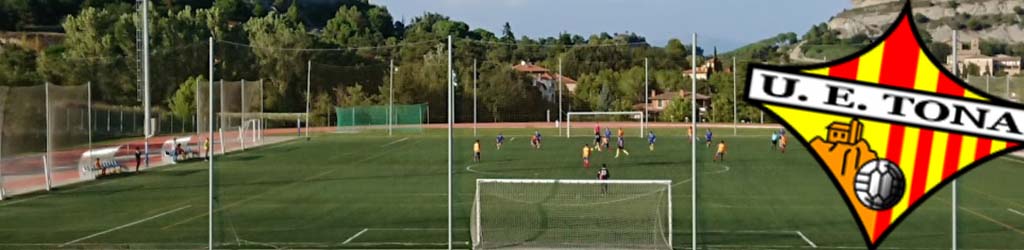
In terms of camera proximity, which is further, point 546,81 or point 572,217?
point 546,81

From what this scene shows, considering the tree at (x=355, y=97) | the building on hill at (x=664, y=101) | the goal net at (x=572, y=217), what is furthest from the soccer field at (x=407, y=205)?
the building on hill at (x=664, y=101)

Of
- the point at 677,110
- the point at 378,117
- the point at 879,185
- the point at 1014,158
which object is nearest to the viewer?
the point at 879,185

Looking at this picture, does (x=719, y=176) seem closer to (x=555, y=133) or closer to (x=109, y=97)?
(x=555, y=133)

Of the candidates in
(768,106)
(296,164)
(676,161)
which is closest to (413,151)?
(296,164)

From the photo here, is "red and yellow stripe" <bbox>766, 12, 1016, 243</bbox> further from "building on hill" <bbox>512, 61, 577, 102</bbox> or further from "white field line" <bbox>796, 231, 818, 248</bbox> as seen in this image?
"building on hill" <bbox>512, 61, 577, 102</bbox>

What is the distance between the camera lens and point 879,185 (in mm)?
7492

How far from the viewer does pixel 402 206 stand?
25.8 m

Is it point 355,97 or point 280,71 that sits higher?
point 280,71

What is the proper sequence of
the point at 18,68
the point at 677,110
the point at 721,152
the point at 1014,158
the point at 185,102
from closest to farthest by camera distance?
the point at 721,152, the point at 1014,158, the point at 185,102, the point at 18,68, the point at 677,110

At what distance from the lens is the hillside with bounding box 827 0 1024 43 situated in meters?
157

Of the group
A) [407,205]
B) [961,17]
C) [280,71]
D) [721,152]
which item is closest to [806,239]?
[407,205]

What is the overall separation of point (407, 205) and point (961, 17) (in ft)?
573

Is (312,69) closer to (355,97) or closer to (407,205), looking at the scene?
(355,97)

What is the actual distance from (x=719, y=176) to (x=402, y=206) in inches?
463
